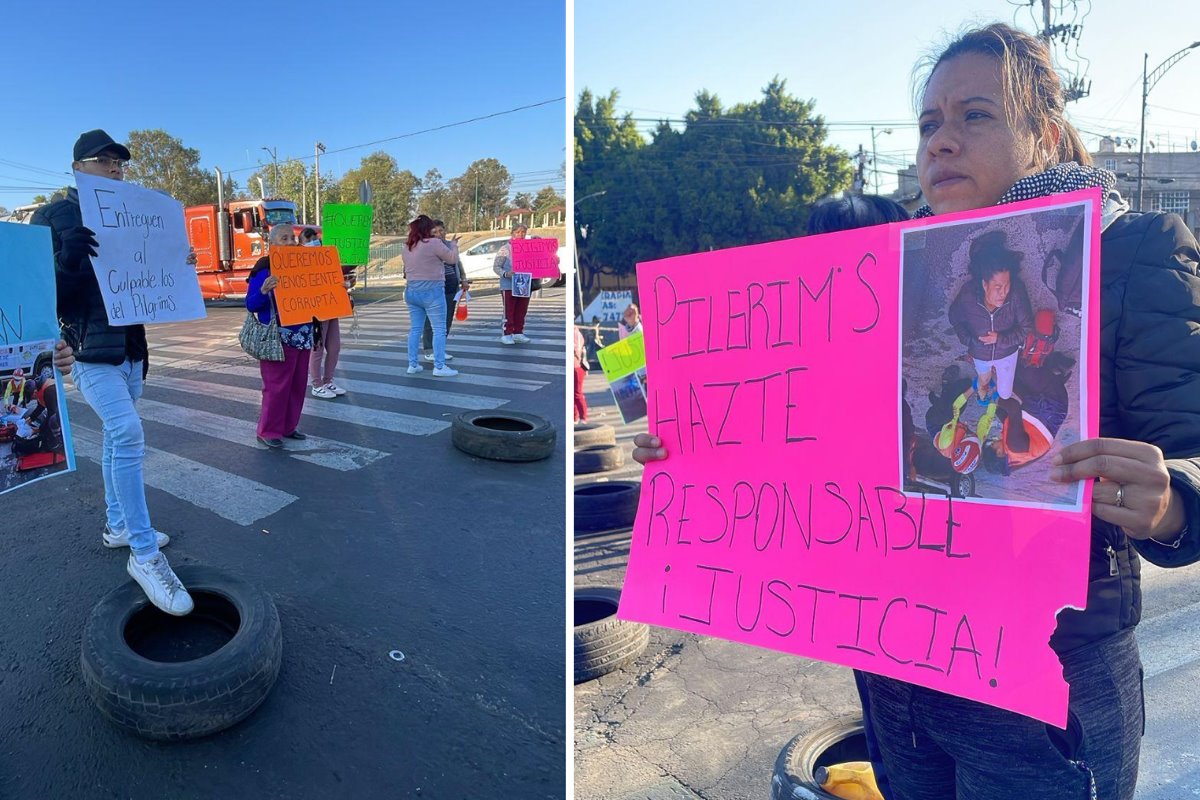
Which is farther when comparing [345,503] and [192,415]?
[192,415]

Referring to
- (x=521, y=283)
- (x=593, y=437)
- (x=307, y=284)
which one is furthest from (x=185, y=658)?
(x=521, y=283)

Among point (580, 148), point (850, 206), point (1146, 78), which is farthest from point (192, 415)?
point (580, 148)

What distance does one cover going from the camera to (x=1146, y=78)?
2778 cm

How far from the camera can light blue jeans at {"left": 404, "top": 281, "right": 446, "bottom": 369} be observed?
1040cm

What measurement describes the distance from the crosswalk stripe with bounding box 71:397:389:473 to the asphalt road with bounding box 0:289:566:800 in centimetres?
3

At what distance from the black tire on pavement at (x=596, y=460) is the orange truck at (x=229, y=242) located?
21161mm

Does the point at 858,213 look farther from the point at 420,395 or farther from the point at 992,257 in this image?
the point at 420,395

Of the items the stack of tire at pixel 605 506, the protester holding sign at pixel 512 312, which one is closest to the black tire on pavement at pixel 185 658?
the stack of tire at pixel 605 506

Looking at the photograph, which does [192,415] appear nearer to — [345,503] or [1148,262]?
[345,503]

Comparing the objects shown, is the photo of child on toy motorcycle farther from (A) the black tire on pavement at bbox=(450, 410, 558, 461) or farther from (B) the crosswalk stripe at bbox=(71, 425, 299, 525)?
(A) the black tire on pavement at bbox=(450, 410, 558, 461)

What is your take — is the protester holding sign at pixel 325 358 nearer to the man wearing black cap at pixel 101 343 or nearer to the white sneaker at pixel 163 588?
the man wearing black cap at pixel 101 343

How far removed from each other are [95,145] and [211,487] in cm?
289

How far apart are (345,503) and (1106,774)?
5.13 m

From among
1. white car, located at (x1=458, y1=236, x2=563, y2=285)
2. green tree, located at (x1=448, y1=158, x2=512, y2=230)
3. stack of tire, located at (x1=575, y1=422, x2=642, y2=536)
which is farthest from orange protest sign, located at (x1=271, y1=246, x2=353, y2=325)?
green tree, located at (x1=448, y1=158, x2=512, y2=230)
